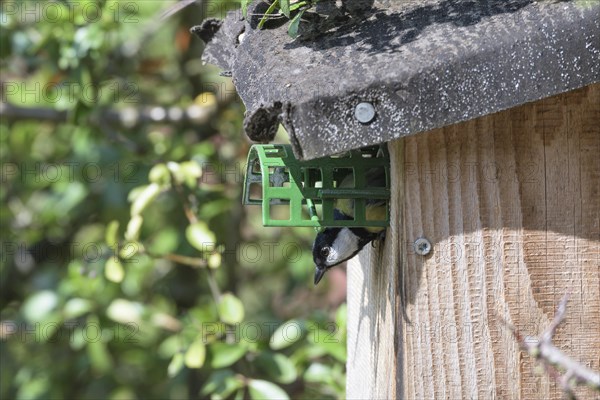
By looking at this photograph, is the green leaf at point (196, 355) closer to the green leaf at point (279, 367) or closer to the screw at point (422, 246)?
the green leaf at point (279, 367)

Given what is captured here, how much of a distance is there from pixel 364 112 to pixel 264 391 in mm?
1424

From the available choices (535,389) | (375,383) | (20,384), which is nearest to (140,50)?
(20,384)

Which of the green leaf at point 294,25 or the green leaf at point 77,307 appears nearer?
the green leaf at point 294,25

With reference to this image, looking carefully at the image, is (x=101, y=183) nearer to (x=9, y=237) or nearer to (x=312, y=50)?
(x=9, y=237)

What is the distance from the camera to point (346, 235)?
200cm

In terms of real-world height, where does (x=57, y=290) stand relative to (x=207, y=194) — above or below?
below

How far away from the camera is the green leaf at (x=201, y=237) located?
113 inches

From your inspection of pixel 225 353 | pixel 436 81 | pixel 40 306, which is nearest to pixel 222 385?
pixel 225 353

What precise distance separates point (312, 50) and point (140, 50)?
242cm

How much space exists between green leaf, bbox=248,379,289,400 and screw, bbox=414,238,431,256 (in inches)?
45.9

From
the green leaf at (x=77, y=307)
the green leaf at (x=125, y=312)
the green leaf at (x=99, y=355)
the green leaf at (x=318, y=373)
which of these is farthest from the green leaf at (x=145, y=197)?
the green leaf at (x=99, y=355)

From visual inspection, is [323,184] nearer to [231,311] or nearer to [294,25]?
[294,25]

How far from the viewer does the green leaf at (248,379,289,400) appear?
2609 millimetres

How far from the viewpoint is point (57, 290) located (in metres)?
3.84
